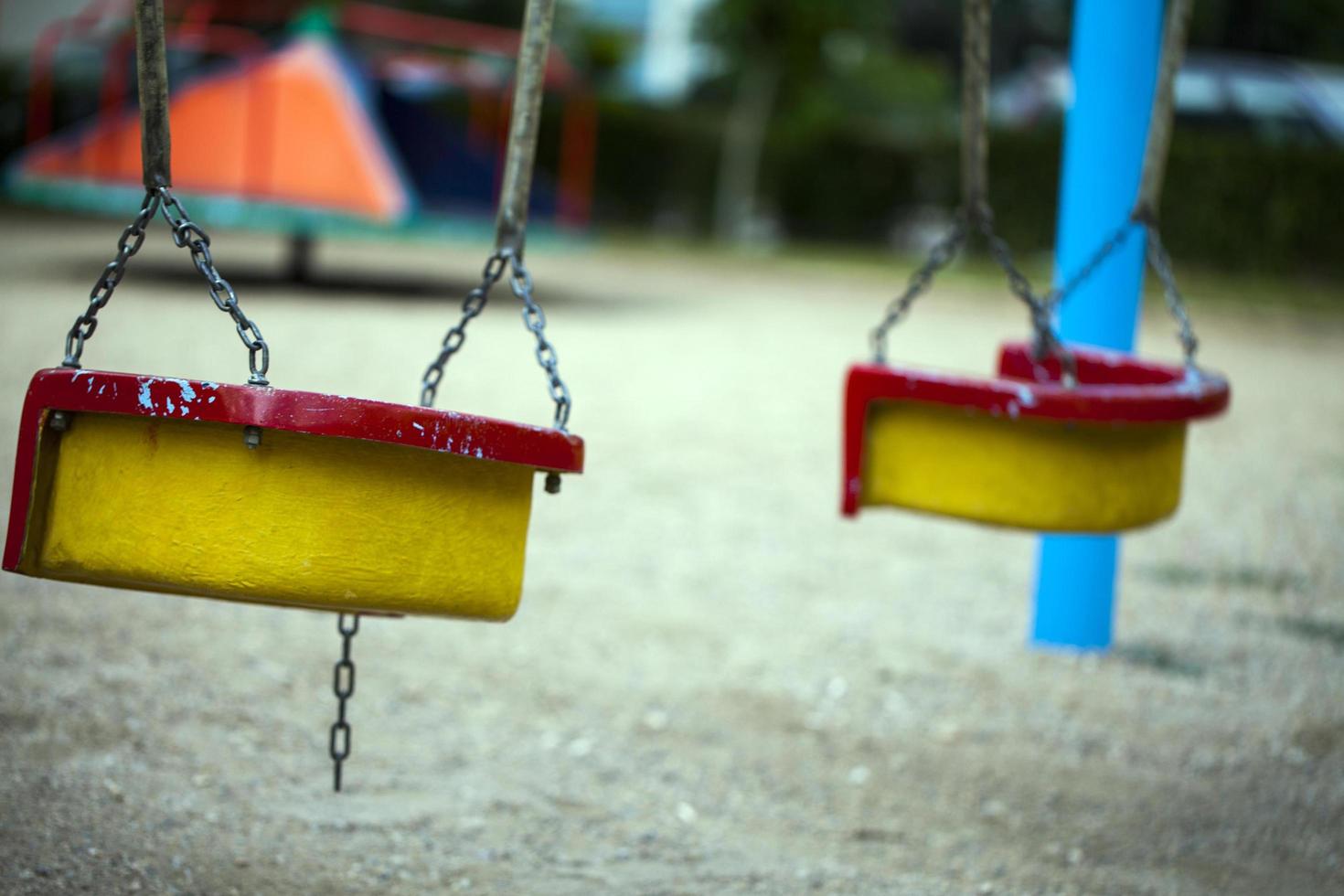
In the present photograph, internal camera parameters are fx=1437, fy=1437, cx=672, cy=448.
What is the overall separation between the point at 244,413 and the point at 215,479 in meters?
0.13

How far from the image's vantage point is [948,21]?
3934cm

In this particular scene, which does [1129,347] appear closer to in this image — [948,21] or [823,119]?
[823,119]

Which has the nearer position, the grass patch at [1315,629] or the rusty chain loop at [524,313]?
the rusty chain loop at [524,313]

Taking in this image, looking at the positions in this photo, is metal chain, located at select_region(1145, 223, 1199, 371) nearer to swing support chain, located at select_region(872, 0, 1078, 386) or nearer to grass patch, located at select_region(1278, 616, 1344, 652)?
swing support chain, located at select_region(872, 0, 1078, 386)

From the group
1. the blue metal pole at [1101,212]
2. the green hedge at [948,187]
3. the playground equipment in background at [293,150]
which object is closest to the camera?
the blue metal pole at [1101,212]

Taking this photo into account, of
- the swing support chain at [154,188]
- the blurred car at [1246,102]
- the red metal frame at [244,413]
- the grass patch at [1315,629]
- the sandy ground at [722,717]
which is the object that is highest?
the blurred car at [1246,102]

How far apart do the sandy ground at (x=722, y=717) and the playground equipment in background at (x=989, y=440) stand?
1.82 ft

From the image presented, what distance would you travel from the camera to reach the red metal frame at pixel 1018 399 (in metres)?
2.38

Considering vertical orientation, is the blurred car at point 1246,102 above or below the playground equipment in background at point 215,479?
above

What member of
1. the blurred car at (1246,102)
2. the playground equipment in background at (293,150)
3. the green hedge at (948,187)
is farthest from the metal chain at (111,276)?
the blurred car at (1246,102)

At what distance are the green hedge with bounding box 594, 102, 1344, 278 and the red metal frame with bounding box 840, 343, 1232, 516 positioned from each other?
13810mm

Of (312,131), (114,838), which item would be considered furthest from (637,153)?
(114,838)

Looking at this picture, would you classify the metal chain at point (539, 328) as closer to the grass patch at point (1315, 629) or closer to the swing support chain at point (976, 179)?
the swing support chain at point (976, 179)

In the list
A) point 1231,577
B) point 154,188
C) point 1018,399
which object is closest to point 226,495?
point 154,188
